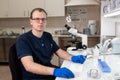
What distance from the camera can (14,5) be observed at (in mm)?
5129

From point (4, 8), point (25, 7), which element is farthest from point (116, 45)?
point (4, 8)

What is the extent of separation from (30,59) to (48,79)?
13.0 inches

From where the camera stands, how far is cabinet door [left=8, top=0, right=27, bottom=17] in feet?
16.8

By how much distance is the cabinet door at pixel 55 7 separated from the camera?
498cm

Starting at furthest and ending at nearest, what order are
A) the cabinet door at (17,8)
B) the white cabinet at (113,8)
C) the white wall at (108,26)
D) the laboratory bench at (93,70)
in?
the cabinet door at (17,8)
the white wall at (108,26)
the white cabinet at (113,8)
the laboratory bench at (93,70)

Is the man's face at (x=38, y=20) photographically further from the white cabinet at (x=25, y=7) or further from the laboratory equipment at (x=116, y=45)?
the white cabinet at (x=25, y=7)

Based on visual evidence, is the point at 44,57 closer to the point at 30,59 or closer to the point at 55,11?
the point at 30,59

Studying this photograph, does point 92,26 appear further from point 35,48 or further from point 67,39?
point 35,48

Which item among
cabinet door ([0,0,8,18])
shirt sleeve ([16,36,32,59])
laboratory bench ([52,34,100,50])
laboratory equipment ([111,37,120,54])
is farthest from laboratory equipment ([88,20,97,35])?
shirt sleeve ([16,36,32,59])

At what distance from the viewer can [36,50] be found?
2047 mm

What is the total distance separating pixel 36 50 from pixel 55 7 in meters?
3.13

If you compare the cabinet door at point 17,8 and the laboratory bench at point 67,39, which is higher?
the cabinet door at point 17,8

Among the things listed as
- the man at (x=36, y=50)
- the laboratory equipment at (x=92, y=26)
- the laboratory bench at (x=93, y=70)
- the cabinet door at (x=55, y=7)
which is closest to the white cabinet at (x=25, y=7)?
the cabinet door at (x=55, y=7)

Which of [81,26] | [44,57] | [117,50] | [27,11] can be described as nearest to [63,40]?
[81,26]
